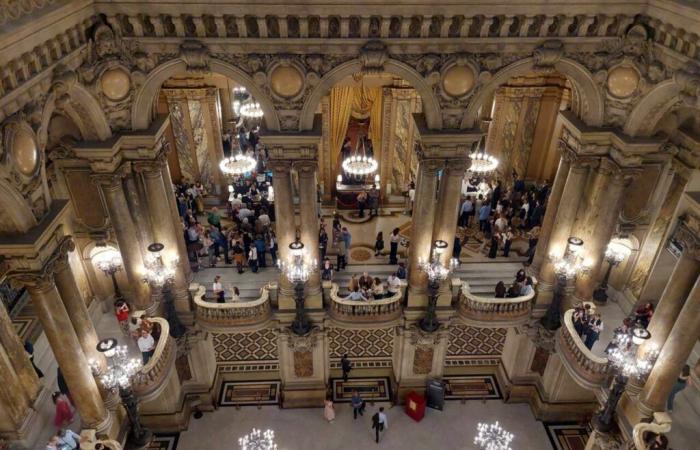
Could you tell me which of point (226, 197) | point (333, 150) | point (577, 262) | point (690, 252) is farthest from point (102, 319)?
point (690, 252)

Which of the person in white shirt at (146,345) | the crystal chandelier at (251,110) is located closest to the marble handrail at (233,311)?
the person in white shirt at (146,345)

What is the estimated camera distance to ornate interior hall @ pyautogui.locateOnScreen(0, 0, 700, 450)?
917 centimetres

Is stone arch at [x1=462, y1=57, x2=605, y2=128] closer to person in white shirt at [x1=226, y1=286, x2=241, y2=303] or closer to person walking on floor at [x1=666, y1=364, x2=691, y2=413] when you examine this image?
person walking on floor at [x1=666, y1=364, x2=691, y2=413]

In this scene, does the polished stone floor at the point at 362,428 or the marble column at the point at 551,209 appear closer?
the marble column at the point at 551,209

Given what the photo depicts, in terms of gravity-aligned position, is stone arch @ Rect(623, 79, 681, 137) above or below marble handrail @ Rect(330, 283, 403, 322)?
above

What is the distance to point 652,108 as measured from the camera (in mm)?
10031

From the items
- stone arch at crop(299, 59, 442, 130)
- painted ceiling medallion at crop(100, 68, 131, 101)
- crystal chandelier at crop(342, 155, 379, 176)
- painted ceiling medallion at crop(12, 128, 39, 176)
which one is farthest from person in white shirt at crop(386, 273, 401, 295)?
painted ceiling medallion at crop(12, 128, 39, 176)

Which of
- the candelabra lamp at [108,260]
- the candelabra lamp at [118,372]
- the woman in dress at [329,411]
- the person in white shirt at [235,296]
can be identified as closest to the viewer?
the candelabra lamp at [118,372]

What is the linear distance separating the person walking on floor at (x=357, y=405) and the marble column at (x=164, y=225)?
182 inches

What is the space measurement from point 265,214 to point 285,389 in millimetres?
4808

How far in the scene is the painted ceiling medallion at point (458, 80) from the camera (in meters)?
10.2

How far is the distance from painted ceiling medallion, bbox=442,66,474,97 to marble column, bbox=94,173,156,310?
21.7 feet

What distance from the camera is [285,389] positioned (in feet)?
45.8

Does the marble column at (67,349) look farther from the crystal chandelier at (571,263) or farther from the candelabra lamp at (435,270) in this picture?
the crystal chandelier at (571,263)
